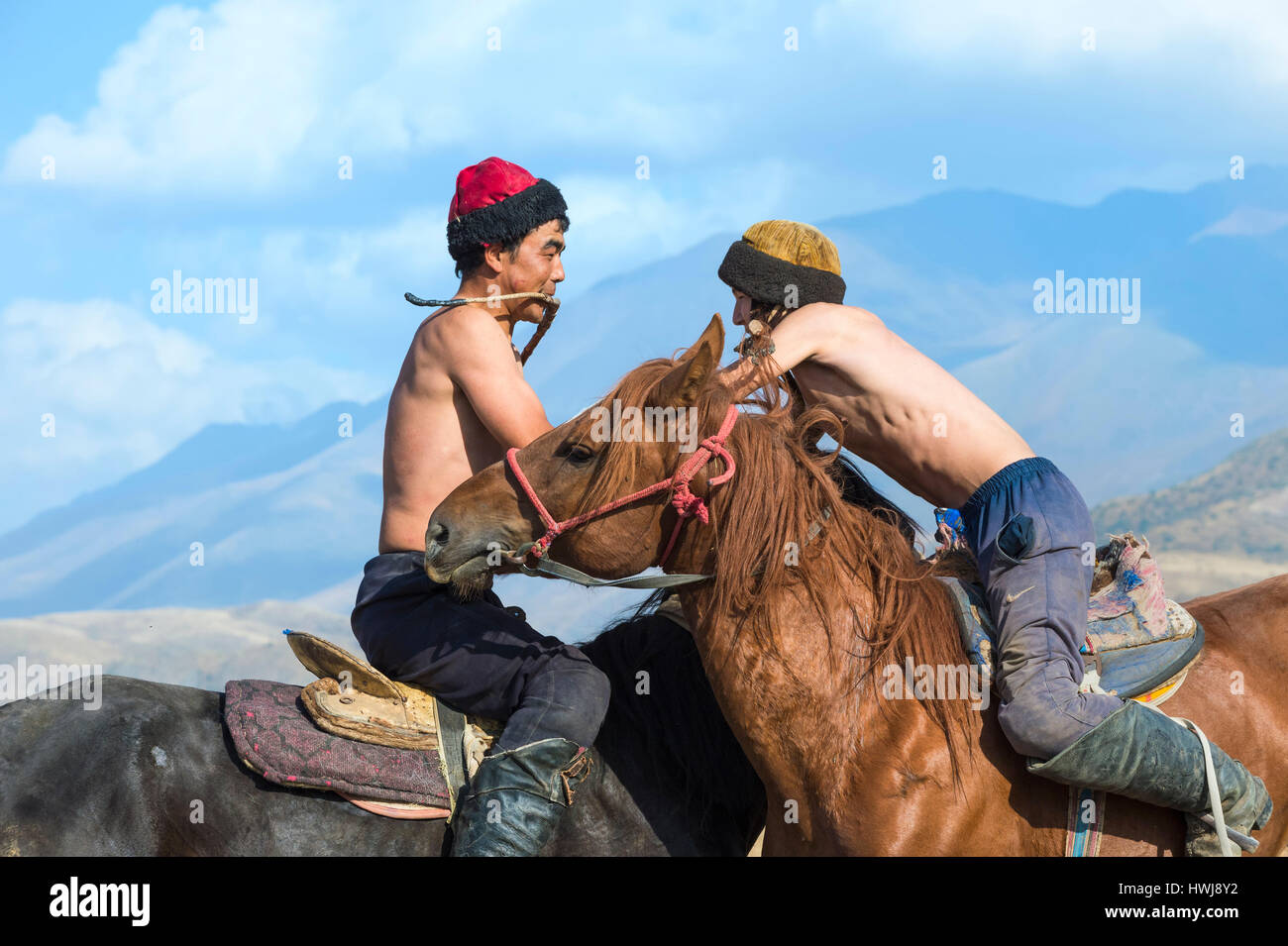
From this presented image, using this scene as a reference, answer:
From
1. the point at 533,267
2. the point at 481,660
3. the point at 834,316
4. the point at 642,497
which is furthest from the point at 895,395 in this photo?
the point at 481,660

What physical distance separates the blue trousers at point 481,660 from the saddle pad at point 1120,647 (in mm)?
1248

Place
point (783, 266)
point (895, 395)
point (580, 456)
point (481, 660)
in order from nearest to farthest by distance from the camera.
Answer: point (580, 456)
point (895, 395)
point (481, 660)
point (783, 266)

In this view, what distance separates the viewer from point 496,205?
4742 mm

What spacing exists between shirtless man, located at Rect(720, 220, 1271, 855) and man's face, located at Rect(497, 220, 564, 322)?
2.62 ft

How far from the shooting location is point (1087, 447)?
116375 mm

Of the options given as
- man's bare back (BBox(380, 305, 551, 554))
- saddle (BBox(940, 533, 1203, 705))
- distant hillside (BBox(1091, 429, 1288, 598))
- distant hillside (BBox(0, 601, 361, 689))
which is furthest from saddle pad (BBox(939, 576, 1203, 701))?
distant hillside (BBox(1091, 429, 1288, 598))

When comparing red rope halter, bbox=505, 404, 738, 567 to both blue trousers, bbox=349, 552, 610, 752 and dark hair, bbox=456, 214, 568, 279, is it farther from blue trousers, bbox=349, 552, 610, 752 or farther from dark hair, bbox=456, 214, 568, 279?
dark hair, bbox=456, 214, 568, 279

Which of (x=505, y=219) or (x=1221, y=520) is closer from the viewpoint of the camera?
(x=505, y=219)

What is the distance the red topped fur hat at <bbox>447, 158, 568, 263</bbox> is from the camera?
186 inches

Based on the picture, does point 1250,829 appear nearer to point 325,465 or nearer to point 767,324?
point 767,324
